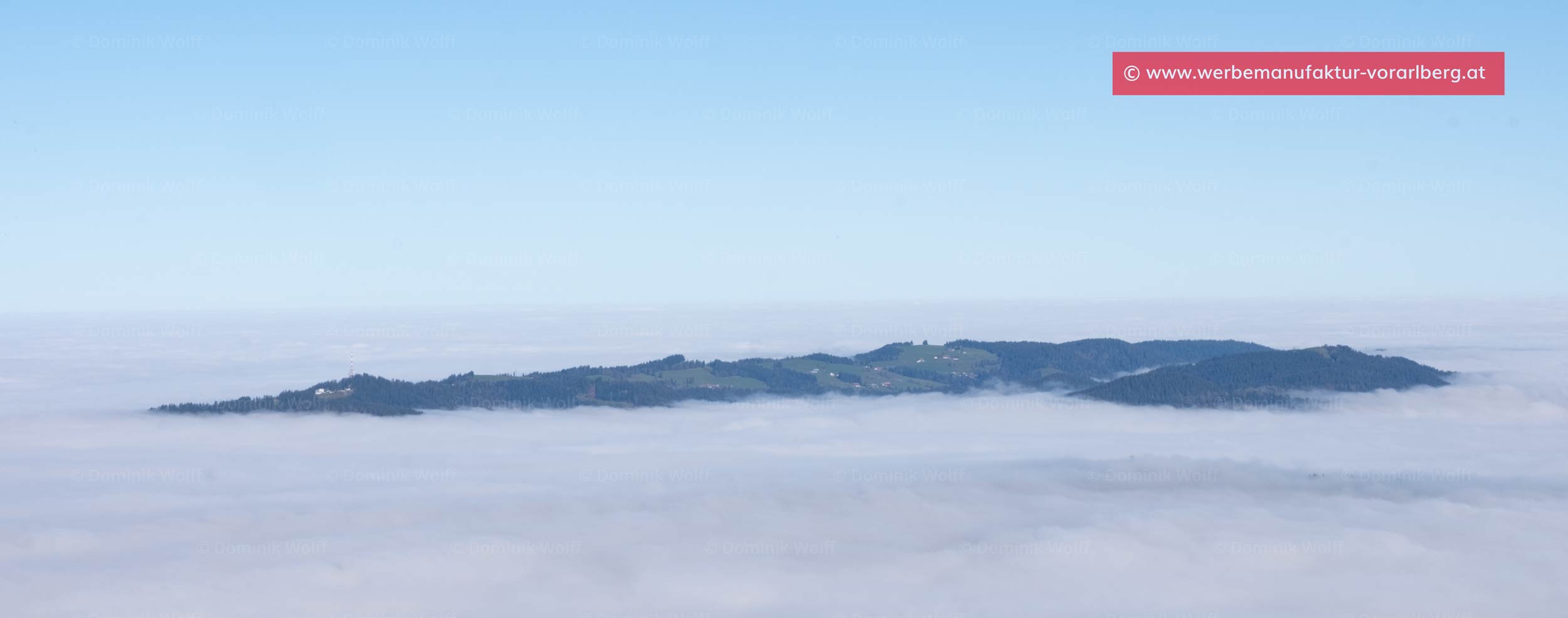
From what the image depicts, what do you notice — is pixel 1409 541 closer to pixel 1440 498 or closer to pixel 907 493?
pixel 1440 498

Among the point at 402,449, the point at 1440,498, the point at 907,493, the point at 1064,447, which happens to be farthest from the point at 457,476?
the point at 1440,498

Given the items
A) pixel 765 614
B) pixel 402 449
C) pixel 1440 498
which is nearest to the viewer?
pixel 765 614

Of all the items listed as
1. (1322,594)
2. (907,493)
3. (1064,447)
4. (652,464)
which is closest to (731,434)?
(652,464)

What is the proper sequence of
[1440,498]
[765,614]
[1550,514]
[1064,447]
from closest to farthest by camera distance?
[765,614]
[1550,514]
[1440,498]
[1064,447]

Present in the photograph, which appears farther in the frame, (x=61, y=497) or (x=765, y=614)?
(x=61, y=497)

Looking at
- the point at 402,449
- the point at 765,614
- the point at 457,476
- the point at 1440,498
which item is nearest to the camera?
the point at 765,614

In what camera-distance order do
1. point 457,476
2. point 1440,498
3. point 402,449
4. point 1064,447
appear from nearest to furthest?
point 1440,498 < point 457,476 < point 402,449 < point 1064,447

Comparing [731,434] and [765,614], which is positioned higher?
[731,434]

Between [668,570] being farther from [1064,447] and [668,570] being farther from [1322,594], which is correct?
[1064,447]

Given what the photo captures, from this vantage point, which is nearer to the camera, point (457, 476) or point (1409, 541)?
point (1409, 541)
